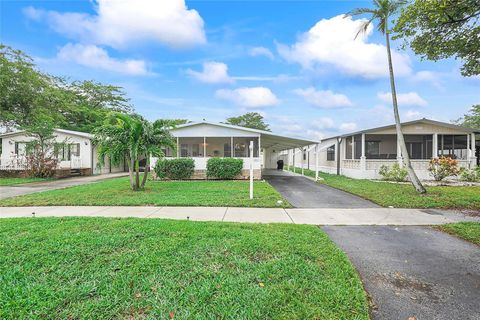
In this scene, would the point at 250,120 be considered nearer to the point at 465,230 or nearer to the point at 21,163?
the point at 21,163

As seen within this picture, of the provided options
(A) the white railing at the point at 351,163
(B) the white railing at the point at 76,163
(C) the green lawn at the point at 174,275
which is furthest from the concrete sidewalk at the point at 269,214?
(B) the white railing at the point at 76,163

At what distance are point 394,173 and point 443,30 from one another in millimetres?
8600

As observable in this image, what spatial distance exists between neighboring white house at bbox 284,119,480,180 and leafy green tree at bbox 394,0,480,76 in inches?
295

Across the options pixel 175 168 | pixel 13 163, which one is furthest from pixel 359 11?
pixel 13 163

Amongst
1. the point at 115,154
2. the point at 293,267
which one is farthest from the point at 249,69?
the point at 293,267

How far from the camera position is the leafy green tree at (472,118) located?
29.9 metres

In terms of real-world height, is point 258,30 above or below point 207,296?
above

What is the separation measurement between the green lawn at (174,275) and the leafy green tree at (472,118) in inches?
1494

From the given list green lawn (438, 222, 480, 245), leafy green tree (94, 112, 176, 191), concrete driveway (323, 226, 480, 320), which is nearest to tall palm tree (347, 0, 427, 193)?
green lawn (438, 222, 480, 245)

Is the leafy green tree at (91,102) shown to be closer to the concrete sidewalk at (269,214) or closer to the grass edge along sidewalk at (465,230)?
the concrete sidewalk at (269,214)

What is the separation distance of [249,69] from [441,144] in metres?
14.1

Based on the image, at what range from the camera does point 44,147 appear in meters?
16.7

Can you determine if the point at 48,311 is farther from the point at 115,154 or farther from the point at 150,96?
the point at 150,96

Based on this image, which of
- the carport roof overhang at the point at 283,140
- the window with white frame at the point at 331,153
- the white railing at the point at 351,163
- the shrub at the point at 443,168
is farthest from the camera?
the window with white frame at the point at 331,153
